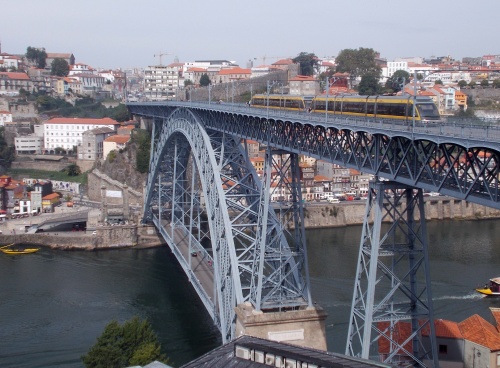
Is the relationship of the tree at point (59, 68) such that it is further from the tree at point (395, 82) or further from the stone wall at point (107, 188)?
the tree at point (395, 82)

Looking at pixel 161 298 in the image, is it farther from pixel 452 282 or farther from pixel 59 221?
pixel 59 221

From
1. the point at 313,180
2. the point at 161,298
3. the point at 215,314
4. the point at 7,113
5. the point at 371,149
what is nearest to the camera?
the point at 371,149

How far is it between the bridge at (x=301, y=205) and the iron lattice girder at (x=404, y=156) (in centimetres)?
2

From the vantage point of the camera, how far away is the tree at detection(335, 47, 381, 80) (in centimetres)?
4466

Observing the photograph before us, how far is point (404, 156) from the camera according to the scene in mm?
7859

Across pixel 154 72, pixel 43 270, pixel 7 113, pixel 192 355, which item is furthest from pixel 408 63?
pixel 192 355

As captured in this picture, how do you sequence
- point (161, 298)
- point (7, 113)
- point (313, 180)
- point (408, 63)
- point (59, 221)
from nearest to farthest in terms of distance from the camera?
point (161, 298), point (59, 221), point (313, 180), point (7, 113), point (408, 63)

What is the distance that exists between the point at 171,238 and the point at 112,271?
242cm

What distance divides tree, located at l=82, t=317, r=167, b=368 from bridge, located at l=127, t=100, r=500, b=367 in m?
1.42

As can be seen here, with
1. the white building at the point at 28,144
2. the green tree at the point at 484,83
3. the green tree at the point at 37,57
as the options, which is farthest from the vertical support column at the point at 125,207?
the green tree at the point at 37,57

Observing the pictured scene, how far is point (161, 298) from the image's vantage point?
19062mm

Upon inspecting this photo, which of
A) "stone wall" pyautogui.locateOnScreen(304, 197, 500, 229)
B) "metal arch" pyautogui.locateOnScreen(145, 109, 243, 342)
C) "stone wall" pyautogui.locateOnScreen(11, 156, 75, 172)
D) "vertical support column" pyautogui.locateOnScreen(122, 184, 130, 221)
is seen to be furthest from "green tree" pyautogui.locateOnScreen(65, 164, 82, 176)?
"metal arch" pyautogui.locateOnScreen(145, 109, 243, 342)

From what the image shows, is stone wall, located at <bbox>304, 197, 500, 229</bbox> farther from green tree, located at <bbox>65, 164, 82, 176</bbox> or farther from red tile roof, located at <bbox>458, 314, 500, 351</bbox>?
red tile roof, located at <bbox>458, 314, 500, 351</bbox>

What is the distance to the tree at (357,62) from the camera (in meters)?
44.7
